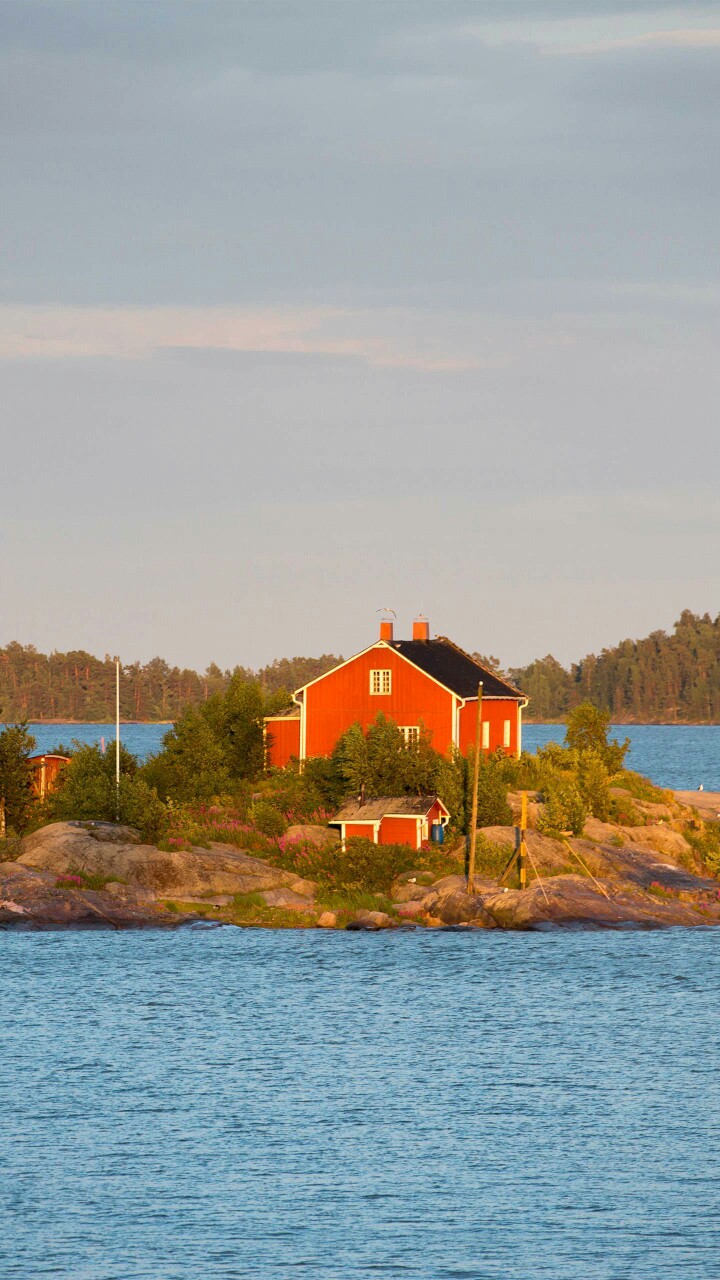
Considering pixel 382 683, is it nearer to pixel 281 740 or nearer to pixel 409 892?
pixel 281 740

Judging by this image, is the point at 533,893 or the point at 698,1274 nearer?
the point at 698,1274

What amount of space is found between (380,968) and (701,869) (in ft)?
62.5

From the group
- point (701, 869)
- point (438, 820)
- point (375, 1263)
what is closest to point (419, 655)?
point (438, 820)

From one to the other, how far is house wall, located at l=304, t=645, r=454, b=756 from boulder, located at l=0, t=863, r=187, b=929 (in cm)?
1376

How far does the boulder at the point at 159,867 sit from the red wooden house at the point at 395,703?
10.7 meters

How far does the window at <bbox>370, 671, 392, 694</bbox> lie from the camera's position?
69.6 meters

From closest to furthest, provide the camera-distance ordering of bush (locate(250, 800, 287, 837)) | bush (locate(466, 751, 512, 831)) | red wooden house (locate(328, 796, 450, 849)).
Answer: red wooden house (locate(328, 796, 450, 849)) → bush (locate(466, 751, 512, 831)) → bush (locate(250, 800, 287, 837))

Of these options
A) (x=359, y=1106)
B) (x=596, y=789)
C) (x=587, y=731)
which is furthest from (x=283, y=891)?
(x=587, y=731)

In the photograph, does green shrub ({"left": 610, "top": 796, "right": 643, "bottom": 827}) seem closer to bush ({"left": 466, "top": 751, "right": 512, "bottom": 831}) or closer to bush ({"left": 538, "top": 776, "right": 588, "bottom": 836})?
bush ({"left": 538, "top": 776, "right": 588, "bottom": 836})

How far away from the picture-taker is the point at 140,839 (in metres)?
63.1

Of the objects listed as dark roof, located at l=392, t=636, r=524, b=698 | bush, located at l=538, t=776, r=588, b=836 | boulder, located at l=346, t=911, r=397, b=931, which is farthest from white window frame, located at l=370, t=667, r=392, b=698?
boulder, located at l=346, t=911, r=397, b=931

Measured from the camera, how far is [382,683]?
69688mm

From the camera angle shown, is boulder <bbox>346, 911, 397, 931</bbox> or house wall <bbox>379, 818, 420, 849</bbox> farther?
house wall <bbox>379, 818, 420, 849</bbox>

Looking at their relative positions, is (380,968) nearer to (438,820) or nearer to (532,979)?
(532,979)
